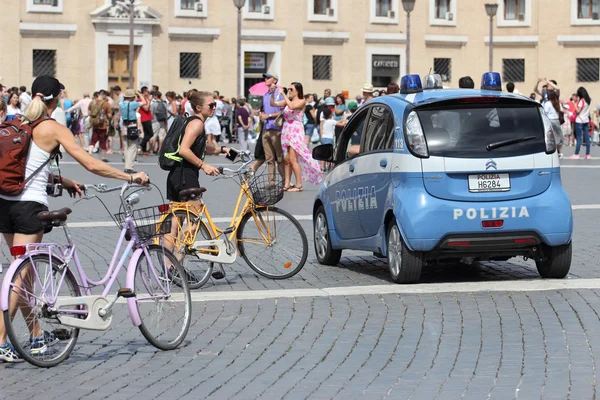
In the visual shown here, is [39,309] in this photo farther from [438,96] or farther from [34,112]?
[438,96]

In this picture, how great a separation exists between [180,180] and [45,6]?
143 ft

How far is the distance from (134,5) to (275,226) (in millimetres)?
42937

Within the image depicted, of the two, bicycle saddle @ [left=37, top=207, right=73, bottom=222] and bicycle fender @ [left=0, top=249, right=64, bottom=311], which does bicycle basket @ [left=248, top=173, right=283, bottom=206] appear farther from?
bicycle fender @ [left=0, top=249, right=64, bottom=311]

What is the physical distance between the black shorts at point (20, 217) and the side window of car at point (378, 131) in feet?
13.1

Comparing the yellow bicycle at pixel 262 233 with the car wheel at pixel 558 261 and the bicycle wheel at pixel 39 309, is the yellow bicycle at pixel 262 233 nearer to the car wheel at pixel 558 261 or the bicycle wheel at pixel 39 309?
the car wheel at pixel 558 261

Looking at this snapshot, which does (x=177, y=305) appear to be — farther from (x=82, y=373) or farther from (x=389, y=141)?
(x=389, y=141)

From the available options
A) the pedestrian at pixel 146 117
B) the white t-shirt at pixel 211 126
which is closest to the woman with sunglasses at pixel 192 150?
the white t-shirt at pixel 211 126

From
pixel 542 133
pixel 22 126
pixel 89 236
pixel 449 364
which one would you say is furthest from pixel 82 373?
pixel 89 236

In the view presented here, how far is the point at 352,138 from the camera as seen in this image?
12.5 meters

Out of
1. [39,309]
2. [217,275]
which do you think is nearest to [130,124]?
[217,275]

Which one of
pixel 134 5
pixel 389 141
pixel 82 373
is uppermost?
pixel 134 5

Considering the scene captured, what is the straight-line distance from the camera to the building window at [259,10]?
2243 inches

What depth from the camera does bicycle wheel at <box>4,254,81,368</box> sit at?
746 centimetres

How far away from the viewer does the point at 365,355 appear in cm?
791
